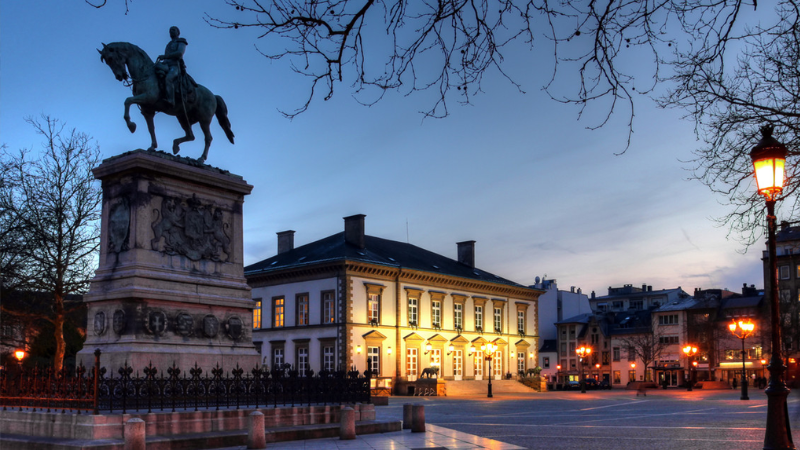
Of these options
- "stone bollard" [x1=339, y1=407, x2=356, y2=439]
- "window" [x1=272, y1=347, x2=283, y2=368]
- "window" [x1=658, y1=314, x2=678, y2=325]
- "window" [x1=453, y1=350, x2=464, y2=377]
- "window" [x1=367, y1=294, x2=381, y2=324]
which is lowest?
"window" [x1=453, y1=350, x2=464, y2=377]

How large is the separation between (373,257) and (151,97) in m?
42.5

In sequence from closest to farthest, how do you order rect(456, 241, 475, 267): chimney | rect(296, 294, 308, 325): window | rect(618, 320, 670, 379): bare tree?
rect(296, 294, 308, 325): window → rect(456, 241, 475, 267): chimney → rect(618, 320, 670, 379): bare tree

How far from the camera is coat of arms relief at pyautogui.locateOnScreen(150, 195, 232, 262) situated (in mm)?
17484

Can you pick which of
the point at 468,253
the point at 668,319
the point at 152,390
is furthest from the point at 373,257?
the point at 668,319

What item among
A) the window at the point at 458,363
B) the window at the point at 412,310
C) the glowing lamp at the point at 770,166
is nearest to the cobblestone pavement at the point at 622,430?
the glowing lamp at the point at 770,166

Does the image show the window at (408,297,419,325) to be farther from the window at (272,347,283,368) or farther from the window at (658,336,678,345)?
the window at (658,336,678,345)

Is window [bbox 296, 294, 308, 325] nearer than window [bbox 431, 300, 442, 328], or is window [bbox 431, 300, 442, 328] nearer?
window [bbox 296, 294, 308, 325]

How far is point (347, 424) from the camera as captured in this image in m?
16.1

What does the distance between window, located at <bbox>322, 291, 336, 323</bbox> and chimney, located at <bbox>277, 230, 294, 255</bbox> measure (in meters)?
11.7

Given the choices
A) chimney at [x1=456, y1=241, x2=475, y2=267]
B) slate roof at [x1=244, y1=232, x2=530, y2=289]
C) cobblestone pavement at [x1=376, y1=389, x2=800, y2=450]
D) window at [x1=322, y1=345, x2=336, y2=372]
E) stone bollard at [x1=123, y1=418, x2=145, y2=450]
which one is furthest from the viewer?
chimney at [x1=456, y1=241, x2=475, y2=267]

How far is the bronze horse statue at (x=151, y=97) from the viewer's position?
58.1 feet

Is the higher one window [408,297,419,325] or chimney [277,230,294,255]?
chimney [277,230,294,255]

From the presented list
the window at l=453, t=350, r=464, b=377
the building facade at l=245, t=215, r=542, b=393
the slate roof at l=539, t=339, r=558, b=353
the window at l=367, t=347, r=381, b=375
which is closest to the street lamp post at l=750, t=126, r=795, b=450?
the building facade at l=245, t=215, r=542, b=393

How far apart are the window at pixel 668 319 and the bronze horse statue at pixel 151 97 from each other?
85.5 metres
